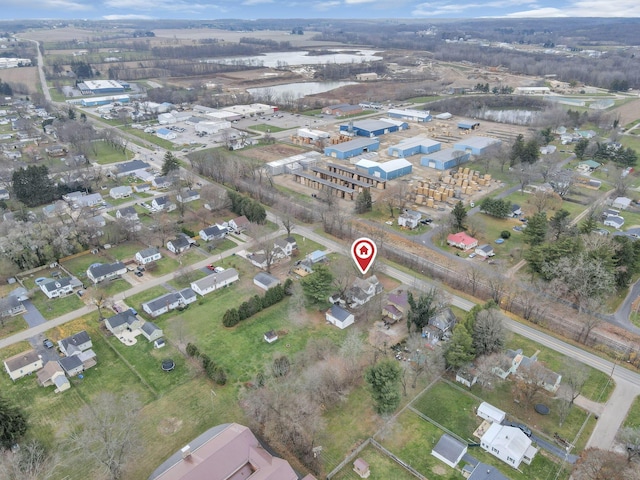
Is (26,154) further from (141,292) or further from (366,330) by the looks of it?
(366,330)

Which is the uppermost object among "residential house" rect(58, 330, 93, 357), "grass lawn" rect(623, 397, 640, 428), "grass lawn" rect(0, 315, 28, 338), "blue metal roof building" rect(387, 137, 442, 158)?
"blue metal roof building" rect(387, 137, 442, 158)

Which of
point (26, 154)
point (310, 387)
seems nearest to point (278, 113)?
point (26, 154)

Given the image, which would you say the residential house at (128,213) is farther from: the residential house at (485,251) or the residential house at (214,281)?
the residential house at (485,251)

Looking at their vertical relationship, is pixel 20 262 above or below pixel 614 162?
below

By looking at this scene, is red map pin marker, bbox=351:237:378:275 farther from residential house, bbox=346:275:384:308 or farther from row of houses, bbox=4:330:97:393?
row of houses, bbox=4:330:97:393

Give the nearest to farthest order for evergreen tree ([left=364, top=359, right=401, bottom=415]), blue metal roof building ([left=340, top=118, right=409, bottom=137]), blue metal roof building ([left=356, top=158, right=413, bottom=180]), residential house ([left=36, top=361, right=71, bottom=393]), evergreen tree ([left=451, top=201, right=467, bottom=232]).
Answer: evergreen tree ([left=364, top=359, right=401, bottom=415]) < residential house ([left=36, top=361, right=71, bottom=393]) < evergreen tree ([left=451, top=201, right=467, bottom=232]) < blue metal roof building ([left=356, top=158, right=413, bottom=180]) < blue metal roof building ([left=340, top=118, right=409, bottom=137])

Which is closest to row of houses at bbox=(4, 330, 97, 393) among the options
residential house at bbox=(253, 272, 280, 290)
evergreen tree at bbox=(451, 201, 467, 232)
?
residential house at bbox=(253, 272, 280, 290)

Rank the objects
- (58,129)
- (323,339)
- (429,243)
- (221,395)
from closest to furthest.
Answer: (221,395), (323,339), (429,243), (58,129)
